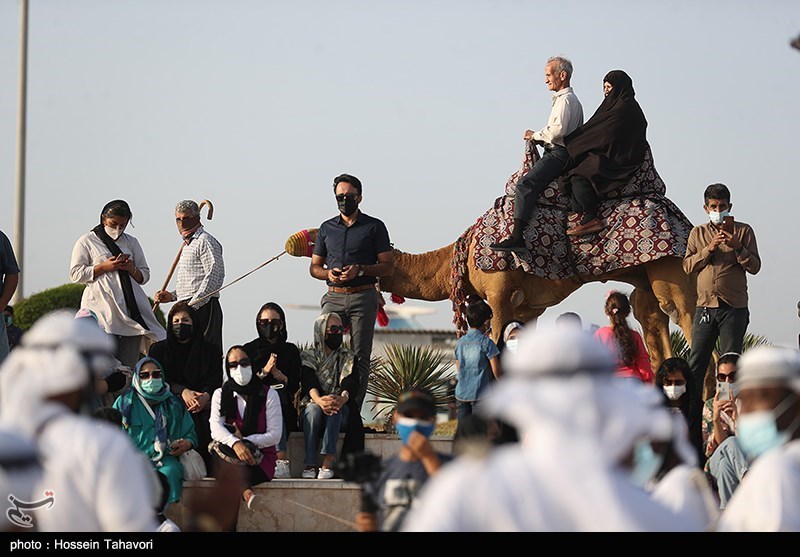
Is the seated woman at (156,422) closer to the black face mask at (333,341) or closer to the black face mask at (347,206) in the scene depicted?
the black face mask at (333,341)

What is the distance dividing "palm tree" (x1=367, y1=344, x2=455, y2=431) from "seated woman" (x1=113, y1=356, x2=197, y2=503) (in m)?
4.41

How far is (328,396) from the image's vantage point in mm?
11469

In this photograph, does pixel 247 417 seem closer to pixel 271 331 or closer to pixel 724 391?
pixel 271 331

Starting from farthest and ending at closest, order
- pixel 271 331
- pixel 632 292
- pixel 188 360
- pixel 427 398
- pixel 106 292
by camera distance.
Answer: pixel 632 292, pixel 106 292, pixel 271 331, pixel 188 360, pixel 427 398

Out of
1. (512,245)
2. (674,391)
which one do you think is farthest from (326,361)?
(674,391)

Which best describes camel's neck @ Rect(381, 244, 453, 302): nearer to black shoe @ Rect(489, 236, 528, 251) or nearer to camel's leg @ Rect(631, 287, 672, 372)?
black shoe @ Rect(489, 236, 528, 251)

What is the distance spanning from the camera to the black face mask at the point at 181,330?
11.8 metres

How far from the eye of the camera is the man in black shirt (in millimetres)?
12531

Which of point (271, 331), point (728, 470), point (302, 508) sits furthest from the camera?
point (271, 331)

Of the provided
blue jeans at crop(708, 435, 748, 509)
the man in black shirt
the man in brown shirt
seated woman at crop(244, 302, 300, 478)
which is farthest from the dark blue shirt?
blue jeans at crop(708, 435, 748, 509)

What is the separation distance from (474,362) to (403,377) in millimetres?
3807

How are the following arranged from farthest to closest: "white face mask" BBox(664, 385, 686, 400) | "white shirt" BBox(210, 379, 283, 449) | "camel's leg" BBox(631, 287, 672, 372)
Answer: "camel's leg" BBox(631, 287, 672, 372), "white shirt" BBox(210, 379, 283, 449), "white face mask" BBox(664, 385, 686, 400)

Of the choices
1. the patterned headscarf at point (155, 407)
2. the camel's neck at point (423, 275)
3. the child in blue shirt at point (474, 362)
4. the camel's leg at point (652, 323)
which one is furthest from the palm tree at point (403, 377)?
the patterned headscarf at point (155, 407)
